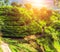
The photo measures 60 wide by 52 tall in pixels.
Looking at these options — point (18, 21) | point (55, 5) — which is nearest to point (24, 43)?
point (18, 21)

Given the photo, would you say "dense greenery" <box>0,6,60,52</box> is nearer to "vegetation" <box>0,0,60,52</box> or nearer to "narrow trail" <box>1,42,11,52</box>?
"vegetation" <box>0,0,60,52</box>

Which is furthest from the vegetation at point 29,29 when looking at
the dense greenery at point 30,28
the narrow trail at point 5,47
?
the narrow trail at point 5,47

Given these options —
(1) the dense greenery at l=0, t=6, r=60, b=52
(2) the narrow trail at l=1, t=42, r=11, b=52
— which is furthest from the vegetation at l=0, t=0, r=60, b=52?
(2) the narrow trail at l=1, t=42, r=11, b=52

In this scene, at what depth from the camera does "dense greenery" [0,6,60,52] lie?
24.9 ft

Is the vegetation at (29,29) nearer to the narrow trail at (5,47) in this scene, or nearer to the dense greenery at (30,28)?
the dense greenery at (30,28)

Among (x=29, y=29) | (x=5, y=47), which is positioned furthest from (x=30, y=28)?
(x=5, y=47)

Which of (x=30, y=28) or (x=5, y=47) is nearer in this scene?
(x=5, y=47)

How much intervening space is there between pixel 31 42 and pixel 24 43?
8.6 inches

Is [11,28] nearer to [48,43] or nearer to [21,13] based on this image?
[21,13]

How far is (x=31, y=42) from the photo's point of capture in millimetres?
7613

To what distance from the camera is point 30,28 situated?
305 inches

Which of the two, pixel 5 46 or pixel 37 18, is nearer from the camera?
pixel 5 46

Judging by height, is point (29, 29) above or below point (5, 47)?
above

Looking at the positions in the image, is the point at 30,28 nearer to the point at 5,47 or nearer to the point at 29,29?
the point at 29,29
